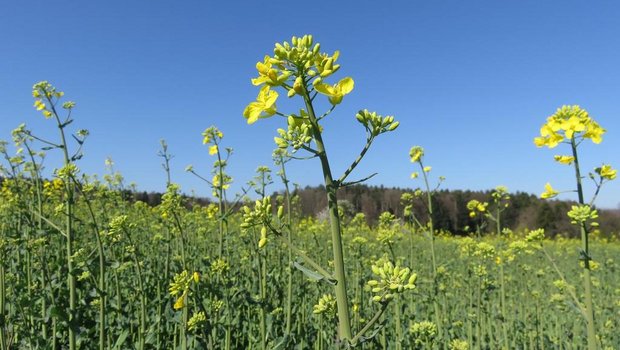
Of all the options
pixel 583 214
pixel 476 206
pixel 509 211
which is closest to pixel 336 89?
pixel 583 214

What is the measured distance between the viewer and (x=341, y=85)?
4.76 feet

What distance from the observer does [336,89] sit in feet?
4.71

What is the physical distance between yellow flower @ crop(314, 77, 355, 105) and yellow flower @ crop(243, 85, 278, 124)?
193mm

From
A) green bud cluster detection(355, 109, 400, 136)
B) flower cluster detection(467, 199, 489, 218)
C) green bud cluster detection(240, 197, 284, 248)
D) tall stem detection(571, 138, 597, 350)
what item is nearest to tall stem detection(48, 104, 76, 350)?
green bud cluster detection(240, 197, 284, 248)

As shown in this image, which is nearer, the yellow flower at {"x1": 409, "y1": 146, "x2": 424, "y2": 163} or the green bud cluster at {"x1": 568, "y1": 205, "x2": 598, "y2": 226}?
the green bud cluster at {"x1": 568, "y1": 205, "x2": 598, "y2": 226}

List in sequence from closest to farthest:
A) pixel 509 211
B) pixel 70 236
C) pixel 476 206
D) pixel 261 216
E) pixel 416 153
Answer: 1. pixel 261 216
2. pixel 70 236
3. pixel 416 153
4. pixel 476 206
5. pixel 509 211

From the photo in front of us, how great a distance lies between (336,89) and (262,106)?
0.28 metres

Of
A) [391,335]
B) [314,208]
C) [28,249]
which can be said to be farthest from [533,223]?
[28,249]

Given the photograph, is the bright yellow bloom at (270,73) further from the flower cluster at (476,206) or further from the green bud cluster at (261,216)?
the flower cluster at (476,206)

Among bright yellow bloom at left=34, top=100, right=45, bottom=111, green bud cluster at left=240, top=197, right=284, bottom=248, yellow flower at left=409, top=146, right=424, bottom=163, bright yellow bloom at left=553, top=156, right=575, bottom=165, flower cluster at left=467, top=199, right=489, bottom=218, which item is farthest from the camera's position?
flower cluster at left=467, top=199, right=489, bottom=218

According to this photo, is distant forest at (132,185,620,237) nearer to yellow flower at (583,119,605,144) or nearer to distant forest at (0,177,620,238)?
distant forest at (0,177,620,238)

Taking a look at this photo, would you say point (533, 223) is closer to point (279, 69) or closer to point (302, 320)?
point (302, 320)

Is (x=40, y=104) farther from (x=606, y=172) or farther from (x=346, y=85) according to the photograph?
(x=606, y=172)

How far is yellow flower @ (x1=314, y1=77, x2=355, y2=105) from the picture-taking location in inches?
54.8
